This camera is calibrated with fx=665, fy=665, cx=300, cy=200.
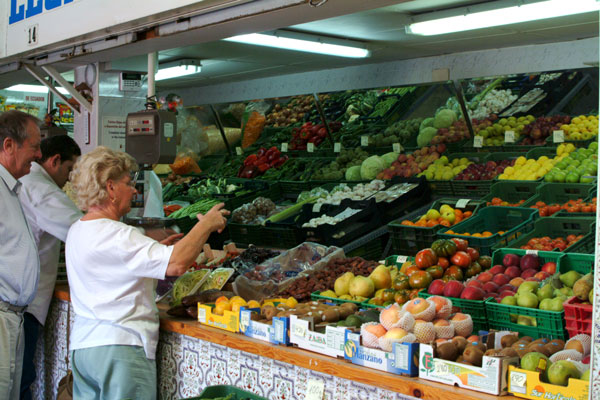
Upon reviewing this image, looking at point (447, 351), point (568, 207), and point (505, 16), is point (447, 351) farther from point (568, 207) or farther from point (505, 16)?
point (505, 16)

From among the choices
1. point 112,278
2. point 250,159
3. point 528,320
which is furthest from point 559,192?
point 112,278

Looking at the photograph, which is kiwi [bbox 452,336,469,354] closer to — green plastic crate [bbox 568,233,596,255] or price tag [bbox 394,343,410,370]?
price tag [bbox 394,343,410,370]

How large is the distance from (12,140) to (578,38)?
708 centimetres

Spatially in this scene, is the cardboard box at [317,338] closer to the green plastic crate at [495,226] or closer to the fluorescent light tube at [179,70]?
the green plastic crate at [495,226]

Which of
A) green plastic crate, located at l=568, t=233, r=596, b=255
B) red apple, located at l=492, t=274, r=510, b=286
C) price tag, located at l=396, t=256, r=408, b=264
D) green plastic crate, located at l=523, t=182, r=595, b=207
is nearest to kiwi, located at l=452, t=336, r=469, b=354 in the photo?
red apple, located at l=492, t=274, r=510, b=286

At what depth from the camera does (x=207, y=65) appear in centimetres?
1025

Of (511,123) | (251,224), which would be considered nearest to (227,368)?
(251,224)

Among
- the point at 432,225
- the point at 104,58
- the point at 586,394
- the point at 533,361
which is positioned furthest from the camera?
the point at 432,225

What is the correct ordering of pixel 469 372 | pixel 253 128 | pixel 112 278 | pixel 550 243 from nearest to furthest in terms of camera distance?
1. pixel 469 372
2. pixel 112 278
3. pixel 550 243
4. pixel 253 128

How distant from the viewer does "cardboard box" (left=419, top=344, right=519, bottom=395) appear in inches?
88.4

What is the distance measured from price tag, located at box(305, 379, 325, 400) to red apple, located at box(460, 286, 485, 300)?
41.3 inches

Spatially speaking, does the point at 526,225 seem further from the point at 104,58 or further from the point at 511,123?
the point at 104,58

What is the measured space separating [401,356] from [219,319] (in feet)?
3.78

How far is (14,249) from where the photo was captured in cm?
354
